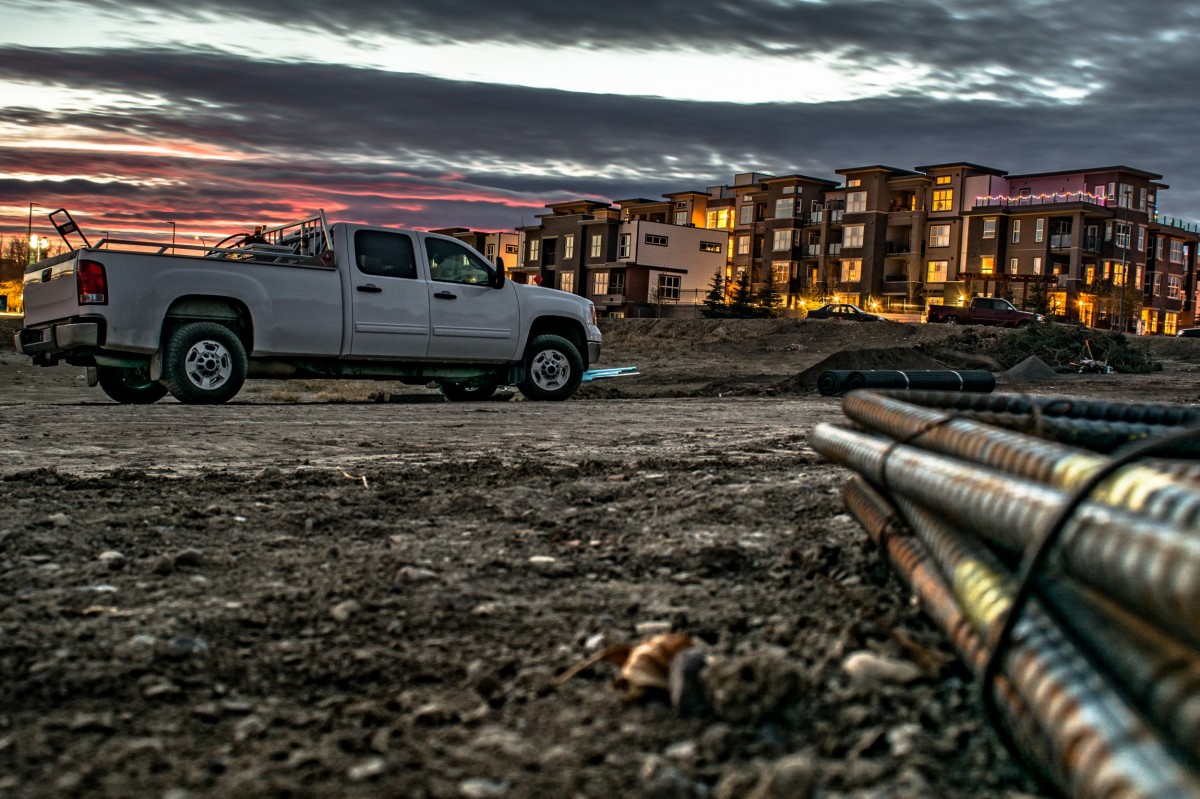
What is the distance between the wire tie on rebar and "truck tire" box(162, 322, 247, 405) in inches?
432

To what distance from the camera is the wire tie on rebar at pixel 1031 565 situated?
1888 mm

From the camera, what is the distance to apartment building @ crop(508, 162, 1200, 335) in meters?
76.8

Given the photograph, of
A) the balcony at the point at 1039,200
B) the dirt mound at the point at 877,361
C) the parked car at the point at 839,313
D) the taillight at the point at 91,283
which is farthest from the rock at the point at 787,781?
the balcony at the point at 1039,200

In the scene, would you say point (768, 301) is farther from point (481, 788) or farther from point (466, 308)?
point (481, 788)

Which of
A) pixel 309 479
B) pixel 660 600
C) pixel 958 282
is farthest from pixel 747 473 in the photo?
pixel 958 282

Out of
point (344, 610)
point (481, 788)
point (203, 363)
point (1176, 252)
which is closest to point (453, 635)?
point (344, 610)

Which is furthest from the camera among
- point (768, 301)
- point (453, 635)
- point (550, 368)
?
Result: point (768, 301)

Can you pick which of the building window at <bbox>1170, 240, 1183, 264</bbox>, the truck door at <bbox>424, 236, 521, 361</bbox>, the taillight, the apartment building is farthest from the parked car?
the taillight

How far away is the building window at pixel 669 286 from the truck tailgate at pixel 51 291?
81.0 meters

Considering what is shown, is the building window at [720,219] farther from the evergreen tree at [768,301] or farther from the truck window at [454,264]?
the truck window at [454,264]

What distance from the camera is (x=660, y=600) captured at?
11.0ft

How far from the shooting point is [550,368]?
14.5 meters

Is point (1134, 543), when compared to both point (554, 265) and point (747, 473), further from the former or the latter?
point (554, 265)

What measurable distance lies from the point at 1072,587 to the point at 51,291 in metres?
12.2
